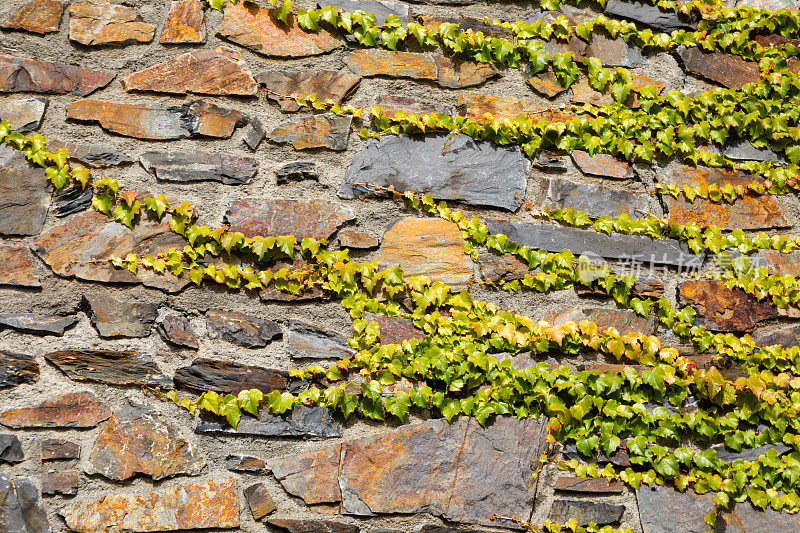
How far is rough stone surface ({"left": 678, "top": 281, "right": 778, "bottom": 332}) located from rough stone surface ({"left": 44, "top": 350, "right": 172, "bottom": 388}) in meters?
1.83

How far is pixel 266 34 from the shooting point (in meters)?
2.00

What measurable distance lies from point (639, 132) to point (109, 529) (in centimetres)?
224

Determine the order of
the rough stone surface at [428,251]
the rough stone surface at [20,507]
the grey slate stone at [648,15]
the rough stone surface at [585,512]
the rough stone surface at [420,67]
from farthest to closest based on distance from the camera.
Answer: the grey slate stone at [648,15]
the rough stone surface at [420,67]
the rough stone surface at [428,251]
the rough stone surface at [585,512]
the rough stone surface at [20,507]

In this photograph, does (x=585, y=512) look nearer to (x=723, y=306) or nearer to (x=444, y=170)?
(x=723, y=306)

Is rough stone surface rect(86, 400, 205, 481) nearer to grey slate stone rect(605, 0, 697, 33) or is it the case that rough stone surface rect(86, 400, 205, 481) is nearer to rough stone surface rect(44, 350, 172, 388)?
rough stone surface rect(44, 350, 172, 388)

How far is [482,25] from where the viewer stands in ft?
6.93

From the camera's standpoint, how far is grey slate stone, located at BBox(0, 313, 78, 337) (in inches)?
66.1

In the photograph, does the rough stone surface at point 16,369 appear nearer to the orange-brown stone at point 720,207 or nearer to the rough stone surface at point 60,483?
the rough stone surface at point 60,483

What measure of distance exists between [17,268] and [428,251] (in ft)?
4.29

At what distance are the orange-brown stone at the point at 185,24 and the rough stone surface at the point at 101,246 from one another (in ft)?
2.19

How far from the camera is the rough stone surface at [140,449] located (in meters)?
1.66

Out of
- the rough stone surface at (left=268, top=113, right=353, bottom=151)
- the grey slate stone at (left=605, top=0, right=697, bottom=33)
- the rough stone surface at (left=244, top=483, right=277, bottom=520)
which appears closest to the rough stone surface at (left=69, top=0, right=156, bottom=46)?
the rough stone surface at (left=268, top=113, right=353, bottom=151)

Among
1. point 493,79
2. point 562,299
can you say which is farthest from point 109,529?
point 493,79

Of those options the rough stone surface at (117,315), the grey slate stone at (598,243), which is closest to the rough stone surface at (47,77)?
the rough stone surface at (117,315)
